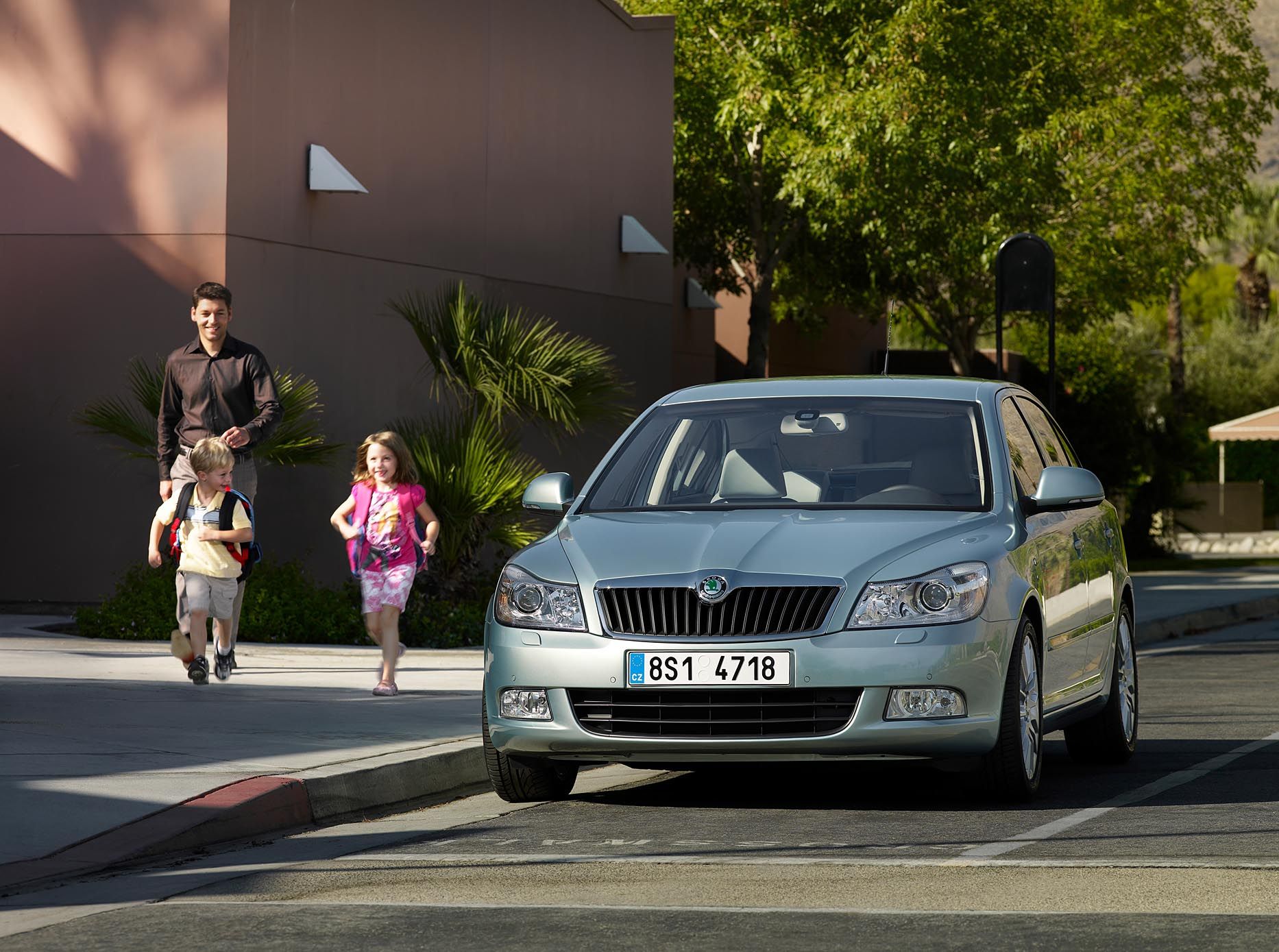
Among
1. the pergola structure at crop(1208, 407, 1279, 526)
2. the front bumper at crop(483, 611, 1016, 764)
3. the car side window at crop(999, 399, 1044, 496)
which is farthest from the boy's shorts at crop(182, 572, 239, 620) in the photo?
the pergola structure at crop(1208, 407, 1279, 526)

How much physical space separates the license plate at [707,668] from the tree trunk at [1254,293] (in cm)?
6622

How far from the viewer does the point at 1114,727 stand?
9695mm

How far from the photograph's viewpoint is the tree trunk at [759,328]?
1180 inches

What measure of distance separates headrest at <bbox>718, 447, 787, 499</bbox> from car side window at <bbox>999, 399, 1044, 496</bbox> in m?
0.95

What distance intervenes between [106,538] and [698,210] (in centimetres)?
1580

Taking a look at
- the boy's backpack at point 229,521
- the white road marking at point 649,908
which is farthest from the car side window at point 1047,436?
the boy's backpack at point 229,521

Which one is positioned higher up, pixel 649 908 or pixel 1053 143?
pixel 1053 143

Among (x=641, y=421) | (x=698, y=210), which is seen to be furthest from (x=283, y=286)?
(x=698, y=210)

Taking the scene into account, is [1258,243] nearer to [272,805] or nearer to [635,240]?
[635,240]

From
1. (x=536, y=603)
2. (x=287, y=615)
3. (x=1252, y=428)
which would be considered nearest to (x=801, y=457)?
(x=536, y=603)

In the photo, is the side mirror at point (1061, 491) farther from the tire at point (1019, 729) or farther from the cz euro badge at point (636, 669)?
the cz euro badge at point (636, 669)

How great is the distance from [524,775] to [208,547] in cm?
332

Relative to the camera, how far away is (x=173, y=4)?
1584cm

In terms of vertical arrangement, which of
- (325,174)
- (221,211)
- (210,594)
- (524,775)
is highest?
(325,174)
